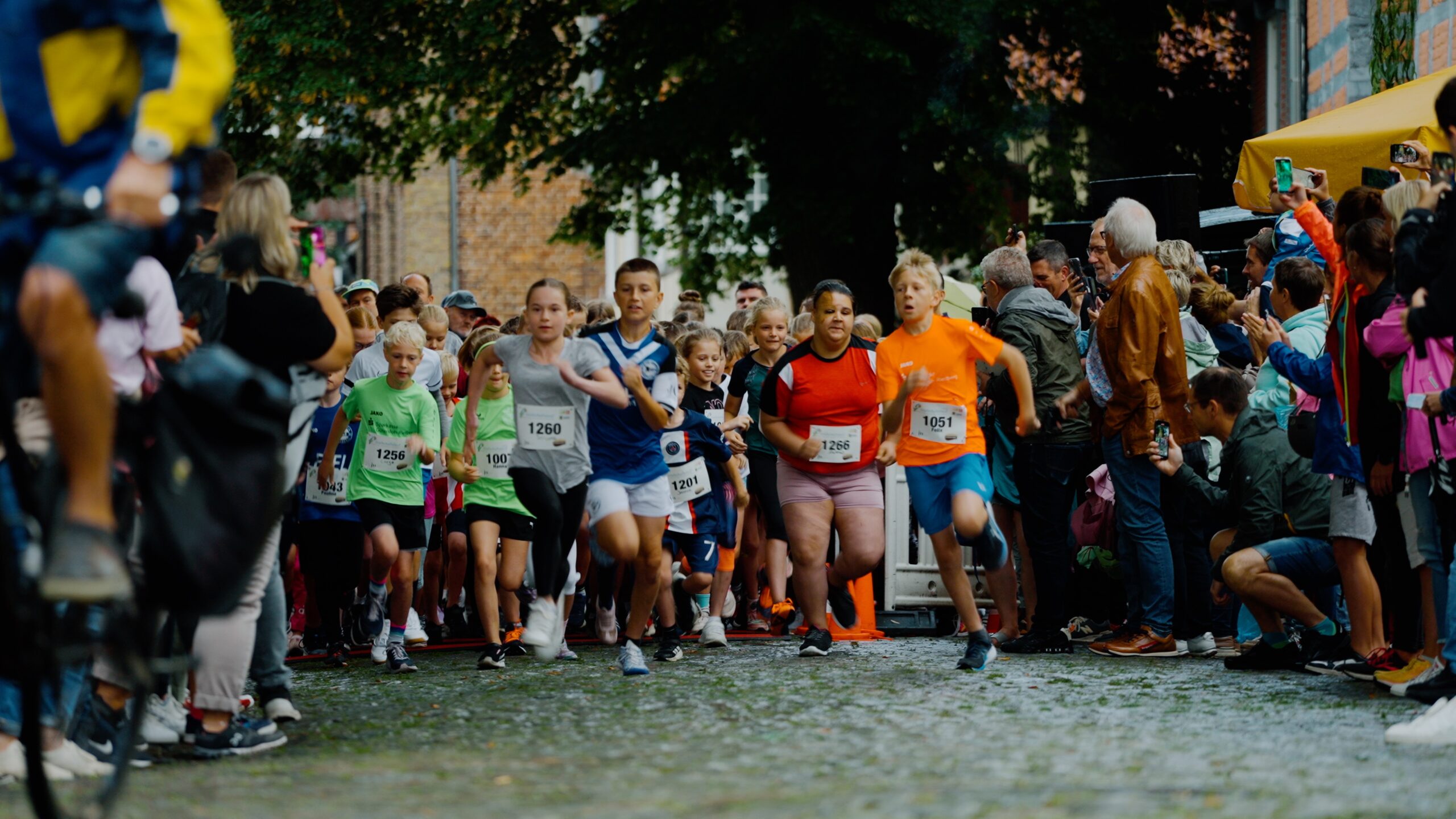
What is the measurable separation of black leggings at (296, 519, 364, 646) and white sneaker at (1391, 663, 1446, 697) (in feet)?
18.2

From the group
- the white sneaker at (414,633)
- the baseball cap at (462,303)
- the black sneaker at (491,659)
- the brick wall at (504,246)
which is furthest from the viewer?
the brick wall at (504,246)

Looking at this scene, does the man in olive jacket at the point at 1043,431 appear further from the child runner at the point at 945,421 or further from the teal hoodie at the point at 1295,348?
the teal hoodie at the point at 1295,348

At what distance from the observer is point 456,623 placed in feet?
42.7

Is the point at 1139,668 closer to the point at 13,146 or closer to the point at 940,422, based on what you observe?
the point at 940,422

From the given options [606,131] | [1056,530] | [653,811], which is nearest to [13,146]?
[653,811]

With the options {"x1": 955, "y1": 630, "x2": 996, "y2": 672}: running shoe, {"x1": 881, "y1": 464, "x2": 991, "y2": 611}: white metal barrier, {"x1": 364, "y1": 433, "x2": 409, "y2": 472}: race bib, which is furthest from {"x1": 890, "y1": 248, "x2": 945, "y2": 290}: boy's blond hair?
{"x1": 364, "y1": 433, "x2": 409, "y2": 472}: race bib

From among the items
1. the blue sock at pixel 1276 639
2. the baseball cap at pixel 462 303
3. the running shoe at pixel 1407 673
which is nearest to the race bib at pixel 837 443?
the blue sock at pixel 1276 639

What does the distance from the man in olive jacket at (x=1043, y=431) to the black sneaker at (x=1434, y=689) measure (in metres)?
3.49

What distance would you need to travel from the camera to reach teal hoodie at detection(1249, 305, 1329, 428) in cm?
999

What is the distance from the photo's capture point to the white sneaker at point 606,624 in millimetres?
12211

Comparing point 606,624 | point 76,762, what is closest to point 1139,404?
point 606,624

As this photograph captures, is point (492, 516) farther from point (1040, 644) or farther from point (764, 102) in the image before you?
point (764, 102)

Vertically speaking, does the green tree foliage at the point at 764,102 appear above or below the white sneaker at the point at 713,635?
above

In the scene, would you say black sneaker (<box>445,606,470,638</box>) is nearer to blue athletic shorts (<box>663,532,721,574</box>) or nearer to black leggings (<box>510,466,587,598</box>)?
blue athletic shorts (<box>663,532,721,574</box>)
